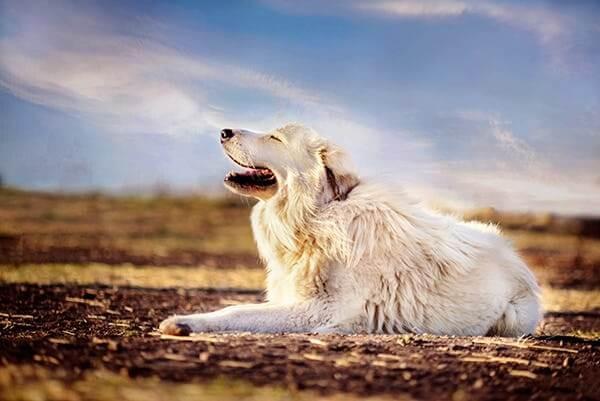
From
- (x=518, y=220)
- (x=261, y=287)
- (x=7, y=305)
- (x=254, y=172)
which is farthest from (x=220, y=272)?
(x=518, y=220)

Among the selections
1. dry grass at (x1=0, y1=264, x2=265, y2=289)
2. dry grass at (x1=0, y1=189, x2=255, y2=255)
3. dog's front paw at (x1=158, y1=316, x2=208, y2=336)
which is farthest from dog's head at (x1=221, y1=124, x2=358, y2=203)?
dry grass at (x1=0, y1=189, x2=255, y2=255)

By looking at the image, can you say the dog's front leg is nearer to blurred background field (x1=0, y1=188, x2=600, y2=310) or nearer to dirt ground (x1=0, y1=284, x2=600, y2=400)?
dirt ground (x1=0, y1=284, x2=600, y2=400)

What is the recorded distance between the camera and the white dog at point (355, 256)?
6.34 m

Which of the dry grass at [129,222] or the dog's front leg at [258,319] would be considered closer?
the dog's front leg at [258,319]

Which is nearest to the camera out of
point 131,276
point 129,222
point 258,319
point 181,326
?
point 181,326

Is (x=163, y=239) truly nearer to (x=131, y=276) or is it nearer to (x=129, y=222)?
(x=129, y=222)

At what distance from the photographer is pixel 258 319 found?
6.00m

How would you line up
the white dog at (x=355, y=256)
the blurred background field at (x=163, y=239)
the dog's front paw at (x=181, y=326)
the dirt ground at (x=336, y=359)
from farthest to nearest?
the blurred background field at (x=163, y=239) < the white dog at (x=355, y=256) < the dog's front paw at (x=181, y=326) < the dirt ground at (x=336, y=359)

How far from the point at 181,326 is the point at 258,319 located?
0.71m

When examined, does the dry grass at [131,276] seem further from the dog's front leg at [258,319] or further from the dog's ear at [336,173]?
the dog's front leg at [258,319]

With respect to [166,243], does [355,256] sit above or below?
above

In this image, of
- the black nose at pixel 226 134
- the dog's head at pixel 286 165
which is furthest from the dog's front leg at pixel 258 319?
the black nose at pixel 226 134

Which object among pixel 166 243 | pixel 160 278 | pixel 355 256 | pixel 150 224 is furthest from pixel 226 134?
pixel 150 224

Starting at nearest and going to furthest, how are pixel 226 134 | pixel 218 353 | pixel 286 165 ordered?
pixel 218 353 → pixel 286 165 → pixel 226 134
